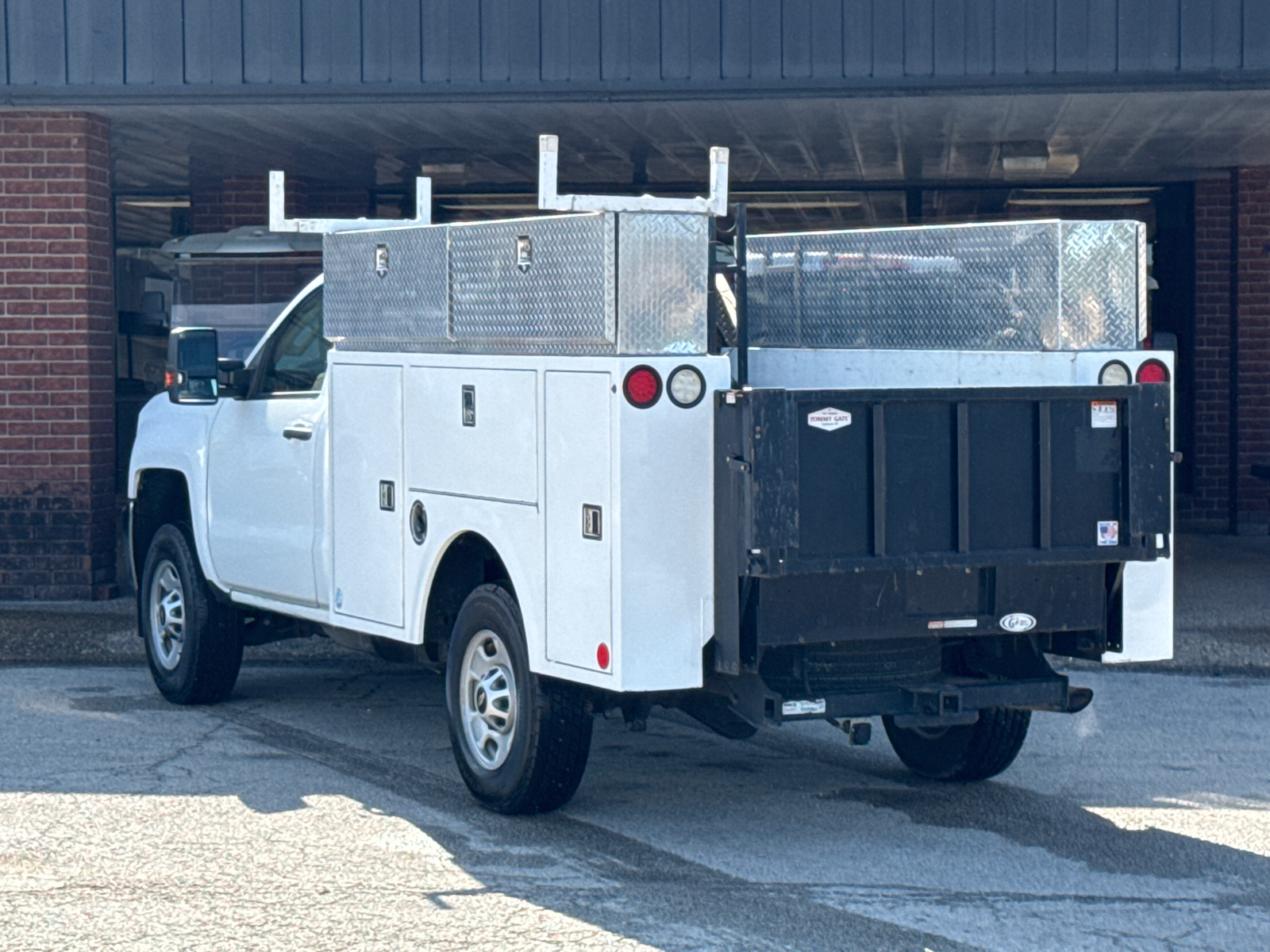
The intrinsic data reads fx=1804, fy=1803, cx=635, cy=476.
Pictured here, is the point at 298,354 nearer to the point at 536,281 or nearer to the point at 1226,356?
the point at 536,281

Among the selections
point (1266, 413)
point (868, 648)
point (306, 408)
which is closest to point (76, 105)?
point (306, 408)

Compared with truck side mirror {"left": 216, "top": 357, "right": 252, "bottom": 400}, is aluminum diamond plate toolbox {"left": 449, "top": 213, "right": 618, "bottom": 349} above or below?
above

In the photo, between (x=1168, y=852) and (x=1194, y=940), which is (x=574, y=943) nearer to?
(x=1194, y=940)

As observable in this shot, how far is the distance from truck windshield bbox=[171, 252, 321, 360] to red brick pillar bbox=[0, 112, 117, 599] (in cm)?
117

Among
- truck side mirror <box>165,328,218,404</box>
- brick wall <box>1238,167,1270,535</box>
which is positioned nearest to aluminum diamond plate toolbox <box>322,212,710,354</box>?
truck side mirror <box>165,328,218,404</box>

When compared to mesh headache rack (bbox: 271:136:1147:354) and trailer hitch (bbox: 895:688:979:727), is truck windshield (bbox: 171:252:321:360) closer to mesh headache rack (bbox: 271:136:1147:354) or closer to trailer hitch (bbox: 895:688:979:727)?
mesh headache rack (bbox: 271:136:1147:354)

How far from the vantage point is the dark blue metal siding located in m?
10.9

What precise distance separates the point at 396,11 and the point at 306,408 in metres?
4.36

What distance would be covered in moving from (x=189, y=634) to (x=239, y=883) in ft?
10.2

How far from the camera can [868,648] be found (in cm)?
614

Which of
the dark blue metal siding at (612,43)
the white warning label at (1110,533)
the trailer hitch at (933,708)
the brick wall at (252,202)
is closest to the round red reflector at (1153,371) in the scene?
the white warning label at (1110,533)

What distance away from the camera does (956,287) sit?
6.92 m

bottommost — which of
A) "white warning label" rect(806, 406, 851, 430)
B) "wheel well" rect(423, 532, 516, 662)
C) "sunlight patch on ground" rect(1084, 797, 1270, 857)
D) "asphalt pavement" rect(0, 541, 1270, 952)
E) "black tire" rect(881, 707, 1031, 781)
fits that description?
"sunlight patch on ground" rect(1084, 797, 1270, 857)

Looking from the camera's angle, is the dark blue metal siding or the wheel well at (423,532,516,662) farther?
the dark blue metal siding
